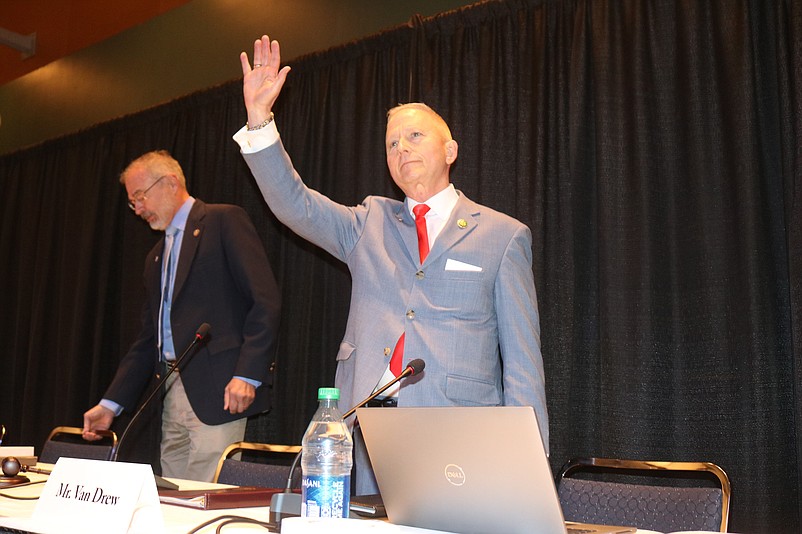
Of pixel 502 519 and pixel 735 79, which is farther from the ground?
pixel 735 79

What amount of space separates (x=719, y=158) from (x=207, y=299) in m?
1.95

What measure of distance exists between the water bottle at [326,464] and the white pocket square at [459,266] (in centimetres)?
89

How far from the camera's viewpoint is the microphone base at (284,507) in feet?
4.42

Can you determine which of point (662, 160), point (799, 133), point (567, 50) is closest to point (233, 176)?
point (567, 50)

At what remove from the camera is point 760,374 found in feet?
8.71

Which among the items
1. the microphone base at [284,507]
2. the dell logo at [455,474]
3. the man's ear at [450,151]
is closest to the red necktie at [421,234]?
the man's ear at [450,151]

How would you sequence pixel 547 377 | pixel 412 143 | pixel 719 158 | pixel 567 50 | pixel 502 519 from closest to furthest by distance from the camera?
pixel 502 519 < pixel 412 143 < pixel 719 158 < pixel 547 377 < pixel 567 50

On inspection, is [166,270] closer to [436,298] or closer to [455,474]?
[436,298]

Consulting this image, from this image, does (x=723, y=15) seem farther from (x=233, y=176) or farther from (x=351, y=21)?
(x=233, y=176)

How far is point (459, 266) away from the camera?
7.49 ft

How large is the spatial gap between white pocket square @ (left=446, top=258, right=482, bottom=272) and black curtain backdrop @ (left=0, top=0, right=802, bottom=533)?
0.86 meters

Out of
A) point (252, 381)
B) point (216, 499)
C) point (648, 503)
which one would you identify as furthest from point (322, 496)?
point (252, 381)

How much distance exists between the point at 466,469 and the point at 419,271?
1148 millimetres

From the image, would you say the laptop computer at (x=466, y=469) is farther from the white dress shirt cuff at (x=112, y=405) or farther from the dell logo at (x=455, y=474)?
the white dress shirt cuff at (x=112, y=405)
